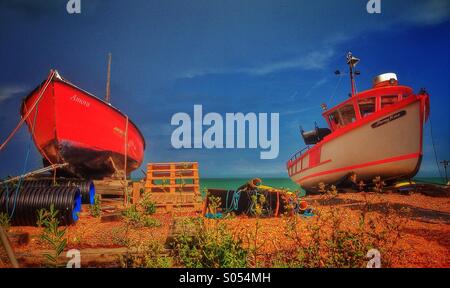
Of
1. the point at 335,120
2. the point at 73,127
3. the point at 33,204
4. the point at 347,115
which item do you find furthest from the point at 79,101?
the point at 347,115

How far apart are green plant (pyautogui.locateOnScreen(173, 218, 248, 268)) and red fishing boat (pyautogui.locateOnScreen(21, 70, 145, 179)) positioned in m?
7.25

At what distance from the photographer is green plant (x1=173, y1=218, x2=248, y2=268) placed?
10.5 ft

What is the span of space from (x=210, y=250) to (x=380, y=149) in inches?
400

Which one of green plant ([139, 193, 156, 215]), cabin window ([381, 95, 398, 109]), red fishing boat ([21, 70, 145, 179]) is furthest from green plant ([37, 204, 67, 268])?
cabin window ([381, 95, 398, 109])

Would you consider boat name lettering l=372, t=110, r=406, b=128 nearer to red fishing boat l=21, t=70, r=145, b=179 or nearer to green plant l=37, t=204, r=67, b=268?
red fishing boat l=21, t=70, r=145, b=179

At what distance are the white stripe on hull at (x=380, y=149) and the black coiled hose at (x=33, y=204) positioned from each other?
1097 cm

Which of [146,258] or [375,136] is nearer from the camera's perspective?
[146,258]

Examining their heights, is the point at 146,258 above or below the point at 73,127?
below

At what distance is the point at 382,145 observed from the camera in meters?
10.9

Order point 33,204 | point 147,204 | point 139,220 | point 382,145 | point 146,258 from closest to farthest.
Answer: point 146,258
point 33,204
point 139,220
point 147,204
point 382,145

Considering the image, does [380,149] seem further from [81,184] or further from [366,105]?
[81,184]

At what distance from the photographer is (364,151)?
37.3 feet

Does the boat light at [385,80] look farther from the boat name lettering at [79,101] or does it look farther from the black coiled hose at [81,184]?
the black coiled hose at [81,184]
